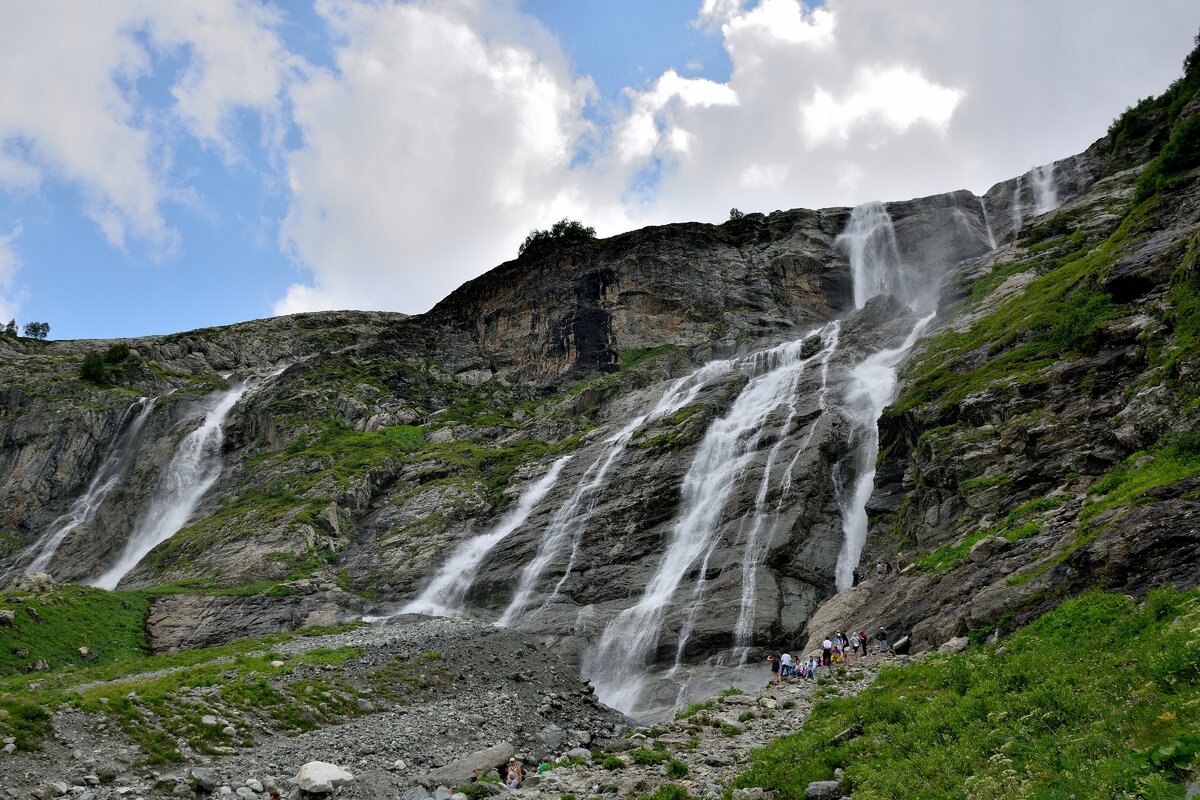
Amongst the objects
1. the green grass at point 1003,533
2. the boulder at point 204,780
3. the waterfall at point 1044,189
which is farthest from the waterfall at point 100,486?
the waterfall at point 1044,189

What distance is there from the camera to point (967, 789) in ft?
29.3

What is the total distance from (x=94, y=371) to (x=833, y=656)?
97.5 metres

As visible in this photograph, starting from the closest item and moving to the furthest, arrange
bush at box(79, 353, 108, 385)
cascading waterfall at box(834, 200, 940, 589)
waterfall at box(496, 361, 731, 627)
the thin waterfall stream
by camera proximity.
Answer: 1. cascading waterfall at box(834, 200, 940, 589)
2. waterfall at box(496, 361, 731, 627)
3. the thin waterfall stream
4. bush at box(79, 353, 108, 385)

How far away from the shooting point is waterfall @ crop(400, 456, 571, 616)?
45188mm

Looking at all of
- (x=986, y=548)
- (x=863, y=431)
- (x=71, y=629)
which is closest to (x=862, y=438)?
(x=863, y=431)

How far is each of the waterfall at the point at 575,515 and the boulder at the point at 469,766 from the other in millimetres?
21123

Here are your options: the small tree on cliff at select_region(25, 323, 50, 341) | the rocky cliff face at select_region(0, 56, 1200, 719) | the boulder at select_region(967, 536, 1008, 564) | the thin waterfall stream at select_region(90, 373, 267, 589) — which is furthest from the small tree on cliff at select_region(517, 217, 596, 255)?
the small tree on cliff at select_region(25, 323, 50, 341)

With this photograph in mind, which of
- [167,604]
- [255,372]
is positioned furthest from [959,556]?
[255,372]

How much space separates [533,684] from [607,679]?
20.7 ft

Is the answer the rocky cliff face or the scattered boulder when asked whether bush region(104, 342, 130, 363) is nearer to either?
the rocky cliff face

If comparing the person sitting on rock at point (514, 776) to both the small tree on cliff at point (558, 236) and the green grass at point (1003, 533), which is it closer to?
the green grass at point (1003, 533)

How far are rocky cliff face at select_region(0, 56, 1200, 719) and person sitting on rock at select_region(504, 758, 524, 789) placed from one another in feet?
41.7

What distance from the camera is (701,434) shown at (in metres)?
51.0

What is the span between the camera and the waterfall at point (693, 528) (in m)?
33.1
